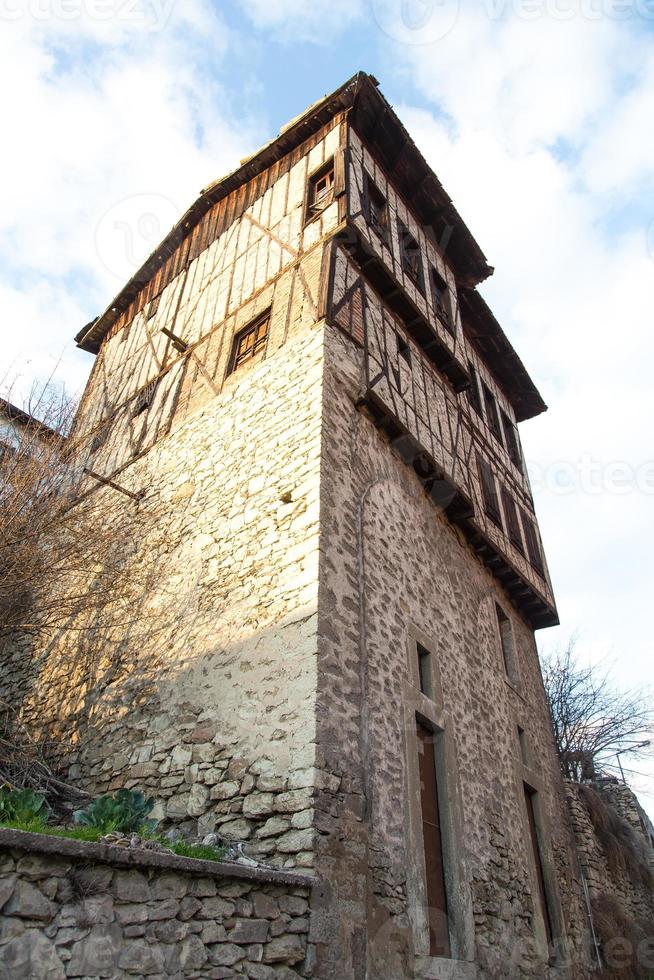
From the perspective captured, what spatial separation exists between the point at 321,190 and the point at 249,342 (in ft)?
8.95

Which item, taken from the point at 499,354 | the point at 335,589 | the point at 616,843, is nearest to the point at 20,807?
the point at 335,589

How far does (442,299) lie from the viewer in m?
11.1

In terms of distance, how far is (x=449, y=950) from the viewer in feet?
17.1


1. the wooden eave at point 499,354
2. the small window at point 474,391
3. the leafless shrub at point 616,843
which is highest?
the wooden eave at point 499,354

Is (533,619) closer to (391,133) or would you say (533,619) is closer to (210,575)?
(210,575)

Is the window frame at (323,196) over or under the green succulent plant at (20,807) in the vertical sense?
over

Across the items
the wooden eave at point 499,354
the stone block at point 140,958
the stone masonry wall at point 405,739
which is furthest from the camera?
the wooden eave at point 499,354

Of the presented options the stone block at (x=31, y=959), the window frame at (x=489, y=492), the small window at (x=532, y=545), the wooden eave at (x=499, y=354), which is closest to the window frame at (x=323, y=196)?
the wooden eave at (x=499, y=354)

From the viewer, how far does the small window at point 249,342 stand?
8344 mm

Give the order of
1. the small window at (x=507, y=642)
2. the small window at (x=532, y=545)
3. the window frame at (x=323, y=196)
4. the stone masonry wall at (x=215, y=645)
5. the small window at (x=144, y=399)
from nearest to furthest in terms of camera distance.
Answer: the stone masonry wall at (x=215, y=645) → the window frame at (x=323, y=196) → the small window at (x=507, y=642) → the small window at (x=144, y=399) → the small window at (x=532, y=545)

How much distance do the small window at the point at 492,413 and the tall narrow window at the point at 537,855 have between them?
6125mm

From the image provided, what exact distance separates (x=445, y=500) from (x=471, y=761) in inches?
123

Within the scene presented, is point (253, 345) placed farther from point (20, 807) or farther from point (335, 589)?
point (20, 807)

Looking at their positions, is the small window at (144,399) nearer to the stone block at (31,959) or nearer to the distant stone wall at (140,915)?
the distant stone wall at (140,915)
